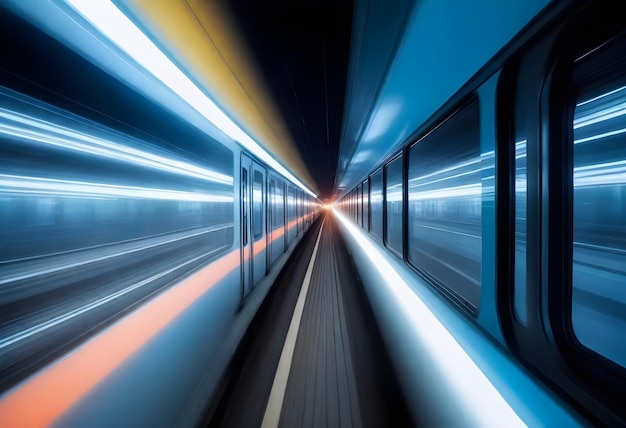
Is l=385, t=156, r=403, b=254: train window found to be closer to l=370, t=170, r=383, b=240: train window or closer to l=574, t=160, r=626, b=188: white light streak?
l=370, t=170, r=383, b=240: train window

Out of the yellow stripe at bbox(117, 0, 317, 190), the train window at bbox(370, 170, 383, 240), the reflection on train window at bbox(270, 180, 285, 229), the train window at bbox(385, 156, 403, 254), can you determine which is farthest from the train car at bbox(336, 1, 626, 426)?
the reflection on train window at bbox(270, 180, 285, 229)

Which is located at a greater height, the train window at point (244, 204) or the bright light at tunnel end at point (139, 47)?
the bright light at tunnel end at point (139, 47)

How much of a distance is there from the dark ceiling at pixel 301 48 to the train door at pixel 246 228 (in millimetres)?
810

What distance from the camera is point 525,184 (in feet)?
2.42

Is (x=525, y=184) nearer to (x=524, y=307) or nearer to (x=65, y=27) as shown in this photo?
(x=524, y=307)

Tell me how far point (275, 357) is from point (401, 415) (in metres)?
1.05

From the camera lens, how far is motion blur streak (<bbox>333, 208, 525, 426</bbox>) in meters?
0.75

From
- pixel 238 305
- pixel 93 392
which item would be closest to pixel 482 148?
pixel 93 392

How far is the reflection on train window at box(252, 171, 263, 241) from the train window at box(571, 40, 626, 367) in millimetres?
2819

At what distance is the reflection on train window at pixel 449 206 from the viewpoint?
1.17 m

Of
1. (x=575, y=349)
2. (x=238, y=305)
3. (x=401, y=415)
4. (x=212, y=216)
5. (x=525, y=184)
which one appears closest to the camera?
(x=575, y=349)

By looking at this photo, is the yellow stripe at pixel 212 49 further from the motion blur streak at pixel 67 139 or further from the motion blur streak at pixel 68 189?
the motion blur streak at pixel 68 189

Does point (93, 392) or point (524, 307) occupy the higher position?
point (524, 307)

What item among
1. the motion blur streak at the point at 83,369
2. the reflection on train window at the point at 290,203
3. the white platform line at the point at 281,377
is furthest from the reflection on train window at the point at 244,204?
the reflection on train window at the point at 290,203
